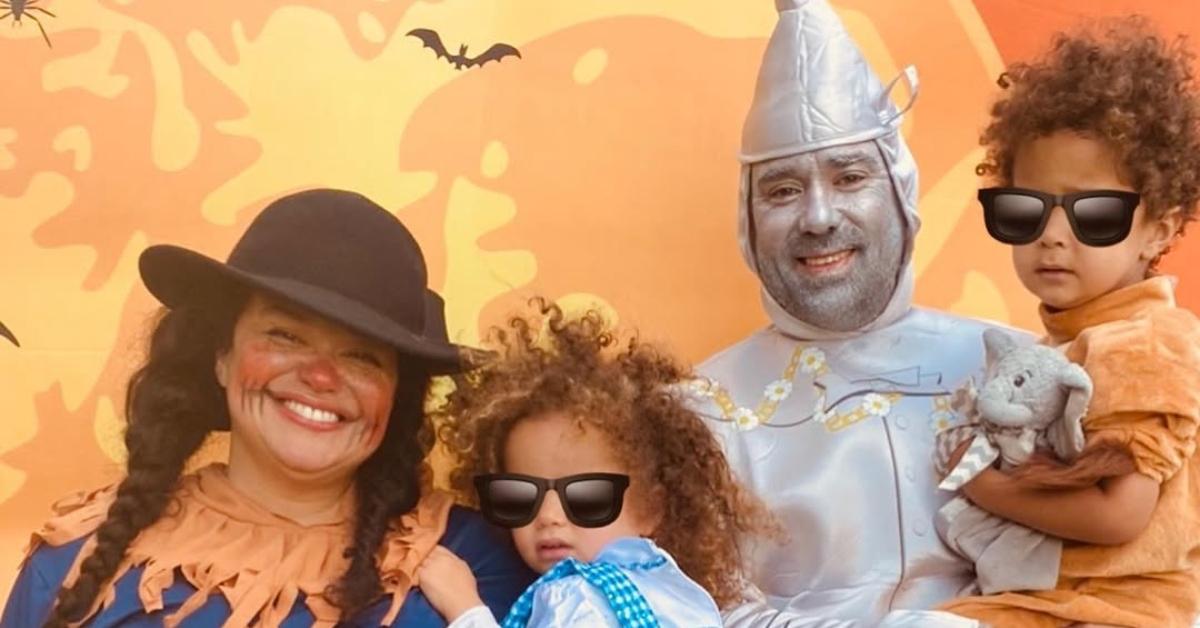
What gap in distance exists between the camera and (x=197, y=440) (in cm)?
270

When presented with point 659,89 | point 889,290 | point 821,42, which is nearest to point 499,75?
point 659,89

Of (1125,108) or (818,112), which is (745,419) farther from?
(1125,108)

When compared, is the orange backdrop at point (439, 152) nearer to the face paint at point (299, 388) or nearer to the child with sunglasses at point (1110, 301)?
the face paint at point (299, 388)

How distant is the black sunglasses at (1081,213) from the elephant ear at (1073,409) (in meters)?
0.29

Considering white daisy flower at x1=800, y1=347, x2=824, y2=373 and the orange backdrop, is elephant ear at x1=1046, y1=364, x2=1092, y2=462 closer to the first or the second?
white daisy flower at x1=800, y1=347, x2=824, y2=373

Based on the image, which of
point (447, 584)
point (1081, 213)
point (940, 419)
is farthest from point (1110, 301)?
point (447, 584)

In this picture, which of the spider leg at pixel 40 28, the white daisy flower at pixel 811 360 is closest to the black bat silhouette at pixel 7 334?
the spider leg at pixel 40 28

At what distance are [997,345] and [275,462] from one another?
4.34ft

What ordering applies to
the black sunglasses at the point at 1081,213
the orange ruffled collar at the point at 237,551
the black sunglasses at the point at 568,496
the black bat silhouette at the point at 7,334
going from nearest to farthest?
the orange ruffled collar at the point at 237,551 < the black sunglasses at the point at 568,496 < the black sunglasses at the point at 1081,213 < the black bat silhouette at the point at 7,334

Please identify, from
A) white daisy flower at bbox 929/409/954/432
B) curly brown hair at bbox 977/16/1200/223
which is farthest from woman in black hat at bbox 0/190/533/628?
curly brown hair at bbox 977/16/1200/223

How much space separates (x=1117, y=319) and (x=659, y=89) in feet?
4.80

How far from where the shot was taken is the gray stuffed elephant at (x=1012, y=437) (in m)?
2.64

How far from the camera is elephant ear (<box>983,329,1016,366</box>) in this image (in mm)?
2789

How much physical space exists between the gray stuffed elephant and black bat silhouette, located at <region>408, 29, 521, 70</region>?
145cm
